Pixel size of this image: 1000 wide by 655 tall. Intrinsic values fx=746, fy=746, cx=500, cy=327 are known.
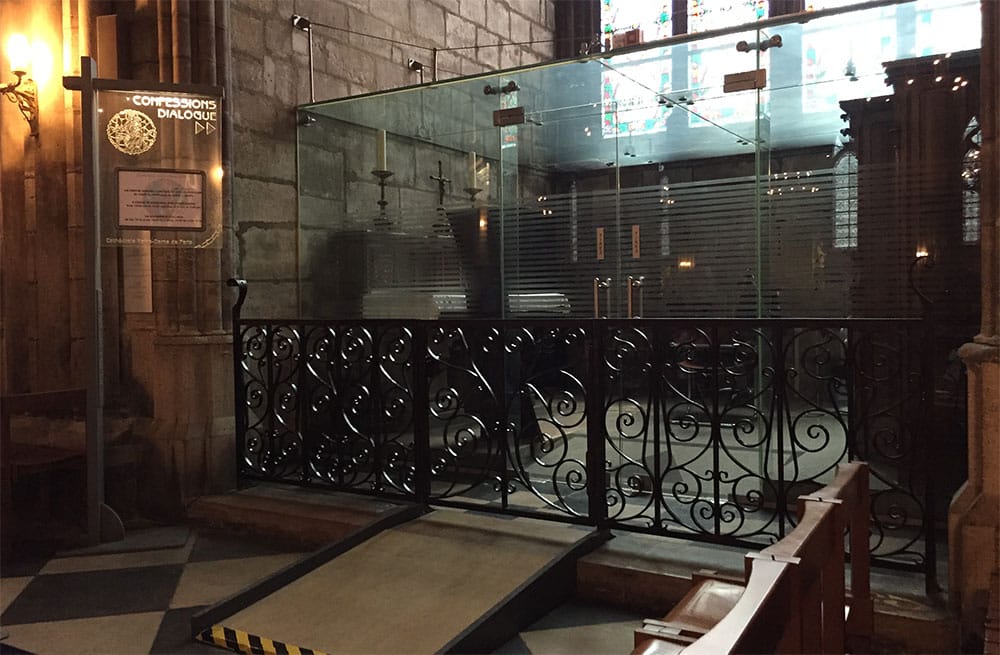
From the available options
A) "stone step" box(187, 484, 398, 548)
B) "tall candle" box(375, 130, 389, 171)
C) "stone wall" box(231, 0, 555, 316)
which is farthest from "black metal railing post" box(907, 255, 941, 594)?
"tall candle" box(375, 130, 389, 171)

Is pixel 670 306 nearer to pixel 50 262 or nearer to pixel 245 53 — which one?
pixel 245 53

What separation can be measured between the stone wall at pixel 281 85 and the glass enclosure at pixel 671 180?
14cm

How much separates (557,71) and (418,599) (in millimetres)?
3076

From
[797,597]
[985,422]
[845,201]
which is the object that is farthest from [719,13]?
[797,597]

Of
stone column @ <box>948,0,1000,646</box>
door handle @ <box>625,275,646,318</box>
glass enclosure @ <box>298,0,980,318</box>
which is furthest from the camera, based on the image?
door handle @ <box>625,275,646,318</box>

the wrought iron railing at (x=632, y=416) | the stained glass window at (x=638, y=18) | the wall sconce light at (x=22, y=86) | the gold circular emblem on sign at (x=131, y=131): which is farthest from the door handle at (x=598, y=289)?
the stained glass window at (x=638, y=18)

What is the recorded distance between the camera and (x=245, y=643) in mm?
2312

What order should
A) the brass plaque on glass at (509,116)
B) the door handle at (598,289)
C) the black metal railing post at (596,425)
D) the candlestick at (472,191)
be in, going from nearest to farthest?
the black metal railing post at (596,425)
the door handle at (598,289)
the brass plaque on glass at (509,116)
the candlestick at (472,191)

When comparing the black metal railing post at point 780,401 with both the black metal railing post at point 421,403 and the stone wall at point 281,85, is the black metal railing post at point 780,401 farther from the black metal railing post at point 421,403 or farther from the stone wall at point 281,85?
the stone wall at point 281,85

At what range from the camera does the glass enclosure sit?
3.18m

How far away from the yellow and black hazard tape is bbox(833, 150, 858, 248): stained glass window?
9.14 feet

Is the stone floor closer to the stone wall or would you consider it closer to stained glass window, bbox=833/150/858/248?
the stone wall

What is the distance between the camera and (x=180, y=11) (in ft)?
12.1

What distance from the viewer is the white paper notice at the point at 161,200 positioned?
3307mm
